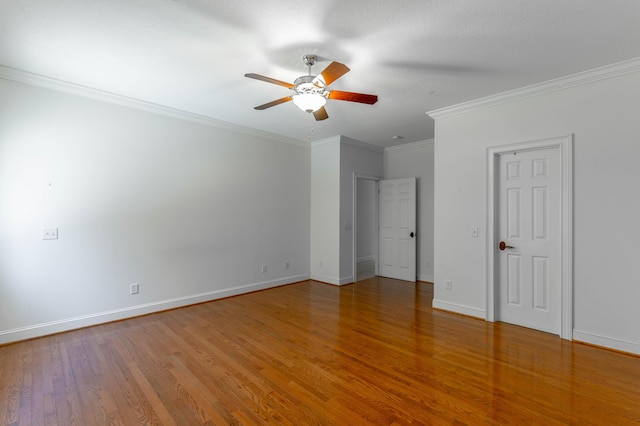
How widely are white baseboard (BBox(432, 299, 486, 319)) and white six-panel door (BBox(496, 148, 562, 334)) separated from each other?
0.21m

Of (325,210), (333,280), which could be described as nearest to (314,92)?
(325,210)

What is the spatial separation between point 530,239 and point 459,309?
123 centimetres

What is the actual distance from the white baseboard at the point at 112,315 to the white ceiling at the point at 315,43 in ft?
8.79

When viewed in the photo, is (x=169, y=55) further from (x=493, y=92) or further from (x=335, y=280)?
(x=335, y=280)

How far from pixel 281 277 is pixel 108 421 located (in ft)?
11.9

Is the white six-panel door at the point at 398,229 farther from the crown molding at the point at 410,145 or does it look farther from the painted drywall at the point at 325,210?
the painted drywall at the point at 325,210

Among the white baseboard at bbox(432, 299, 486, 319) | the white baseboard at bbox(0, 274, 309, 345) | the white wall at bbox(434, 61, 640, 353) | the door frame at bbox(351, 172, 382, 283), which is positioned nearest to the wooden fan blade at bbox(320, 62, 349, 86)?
the white wall at bbox(434, 61, 640, 353)

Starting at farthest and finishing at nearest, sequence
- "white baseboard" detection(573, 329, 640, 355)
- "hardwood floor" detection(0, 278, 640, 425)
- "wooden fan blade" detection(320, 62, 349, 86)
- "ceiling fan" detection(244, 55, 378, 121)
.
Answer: "white baseboard" detection(573, 329, 640, 355) < "ceiling fan" detection(244, 55, 378, 121) < "wooden fan blade" detection(320, 62, 349, 86) < "hardwood floor" detection(0, 278, 640, 425)

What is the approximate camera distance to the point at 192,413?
1.99m

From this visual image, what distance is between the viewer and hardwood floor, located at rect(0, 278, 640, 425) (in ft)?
6.51

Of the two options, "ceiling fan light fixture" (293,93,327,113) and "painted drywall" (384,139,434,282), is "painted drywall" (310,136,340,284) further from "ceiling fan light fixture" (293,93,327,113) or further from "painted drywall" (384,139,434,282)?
"ceiling fan light fixture" (293,93,327,113)

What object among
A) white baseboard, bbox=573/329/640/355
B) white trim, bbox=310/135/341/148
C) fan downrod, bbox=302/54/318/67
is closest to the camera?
fan downrod, bbox=302/54/318/67

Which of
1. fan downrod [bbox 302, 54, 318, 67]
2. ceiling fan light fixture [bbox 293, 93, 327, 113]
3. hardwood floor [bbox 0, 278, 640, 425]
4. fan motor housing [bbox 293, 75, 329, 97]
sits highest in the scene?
fan downrod [bbox 302, 54, 318, 67]

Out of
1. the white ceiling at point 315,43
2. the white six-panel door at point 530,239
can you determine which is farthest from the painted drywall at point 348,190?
the white six-panel door at point 530,239
